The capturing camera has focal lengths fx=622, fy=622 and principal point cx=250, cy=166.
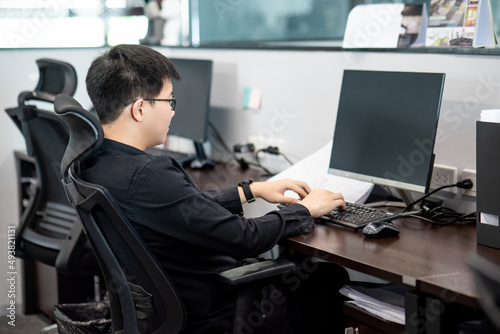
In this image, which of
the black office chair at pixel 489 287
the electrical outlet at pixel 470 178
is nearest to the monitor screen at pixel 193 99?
the electrical outlet at pixel 470 178

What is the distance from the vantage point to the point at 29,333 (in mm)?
2879

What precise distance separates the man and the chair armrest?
4cm

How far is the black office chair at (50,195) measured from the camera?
2350 millimetres

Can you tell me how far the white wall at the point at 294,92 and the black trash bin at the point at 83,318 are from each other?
1.01 m

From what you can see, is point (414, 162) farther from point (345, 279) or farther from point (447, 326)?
point (447, 326)

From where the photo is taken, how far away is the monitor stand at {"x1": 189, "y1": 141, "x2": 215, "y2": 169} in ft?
9.16

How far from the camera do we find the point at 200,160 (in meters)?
2.84

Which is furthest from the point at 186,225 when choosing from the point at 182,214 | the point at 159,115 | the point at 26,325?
the point at 26,325

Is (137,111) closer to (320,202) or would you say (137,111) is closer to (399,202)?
(320,202)

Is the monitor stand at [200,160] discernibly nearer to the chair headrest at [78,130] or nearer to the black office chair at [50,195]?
the black office chair at [50,195]

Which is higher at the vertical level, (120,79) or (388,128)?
(120,79)

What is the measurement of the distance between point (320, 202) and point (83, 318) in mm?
942

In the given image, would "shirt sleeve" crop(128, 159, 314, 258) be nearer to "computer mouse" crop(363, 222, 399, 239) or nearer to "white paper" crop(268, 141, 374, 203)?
"computer mouse" crop(363, 222, 399, 239)

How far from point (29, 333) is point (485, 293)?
2535 mm
